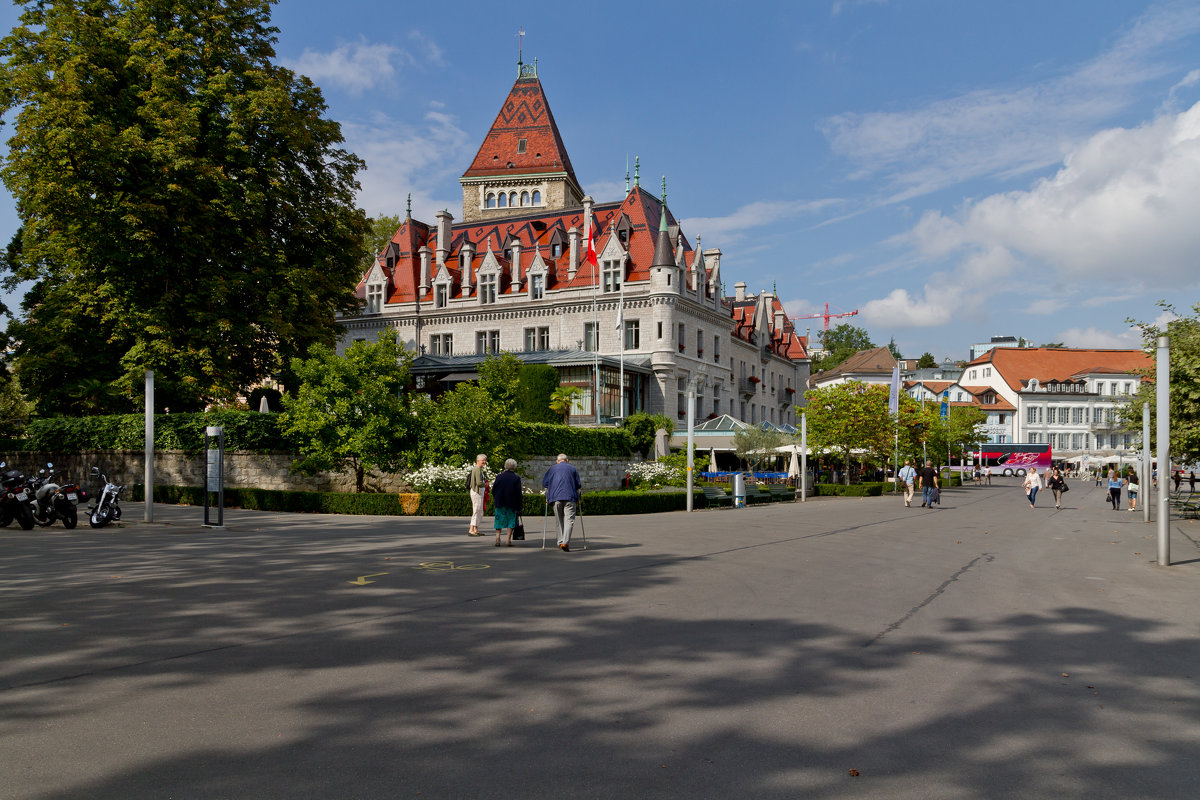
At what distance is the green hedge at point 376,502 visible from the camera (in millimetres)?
25875

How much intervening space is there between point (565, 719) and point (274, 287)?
29753 millimetres

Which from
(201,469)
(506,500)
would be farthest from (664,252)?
(506,500)

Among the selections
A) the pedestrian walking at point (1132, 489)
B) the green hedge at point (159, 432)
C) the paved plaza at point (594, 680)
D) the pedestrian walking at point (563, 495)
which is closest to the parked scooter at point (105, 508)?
the paved plaza at point (594, 680)

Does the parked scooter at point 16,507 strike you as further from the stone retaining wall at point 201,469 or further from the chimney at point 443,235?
the chimney at point 443,235

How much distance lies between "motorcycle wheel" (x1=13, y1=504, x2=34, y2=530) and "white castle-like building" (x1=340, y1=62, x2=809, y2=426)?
98.7ft

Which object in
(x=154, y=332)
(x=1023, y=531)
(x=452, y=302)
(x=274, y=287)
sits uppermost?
(x=452, y=302)

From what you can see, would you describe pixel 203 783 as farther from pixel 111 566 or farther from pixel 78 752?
pixel 111 566

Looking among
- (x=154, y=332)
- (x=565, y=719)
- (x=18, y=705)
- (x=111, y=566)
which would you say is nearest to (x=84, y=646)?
(x=18, y=705)

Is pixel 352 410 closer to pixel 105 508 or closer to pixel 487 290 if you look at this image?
pixel 105 508

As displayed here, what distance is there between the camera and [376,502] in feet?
86.3

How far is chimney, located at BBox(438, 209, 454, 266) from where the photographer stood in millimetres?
65500

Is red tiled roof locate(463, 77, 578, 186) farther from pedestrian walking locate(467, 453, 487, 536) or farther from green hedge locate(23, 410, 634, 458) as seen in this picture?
pedestrian walking locate(467, 453, 487, 536)

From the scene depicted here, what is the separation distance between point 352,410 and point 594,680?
74.3ft

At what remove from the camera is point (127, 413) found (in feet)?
113
